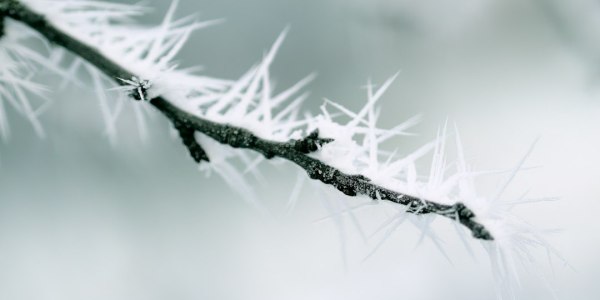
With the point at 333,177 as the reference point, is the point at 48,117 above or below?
above

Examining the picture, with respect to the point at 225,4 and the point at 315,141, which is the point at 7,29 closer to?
the point at 315,141

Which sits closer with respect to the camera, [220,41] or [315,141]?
[315,141]

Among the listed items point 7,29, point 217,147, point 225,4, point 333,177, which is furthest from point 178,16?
point 333,177

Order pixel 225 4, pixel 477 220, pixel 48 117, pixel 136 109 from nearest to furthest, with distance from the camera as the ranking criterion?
1. pixel 477 220
2. pixel 136 109
3. pixel 48 117
4. pixel 225 4

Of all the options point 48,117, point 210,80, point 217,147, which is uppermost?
point 48,117

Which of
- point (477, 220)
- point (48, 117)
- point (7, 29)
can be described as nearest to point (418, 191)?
point (477, 220)

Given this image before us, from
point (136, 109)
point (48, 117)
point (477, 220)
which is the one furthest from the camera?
point (48, 117)
